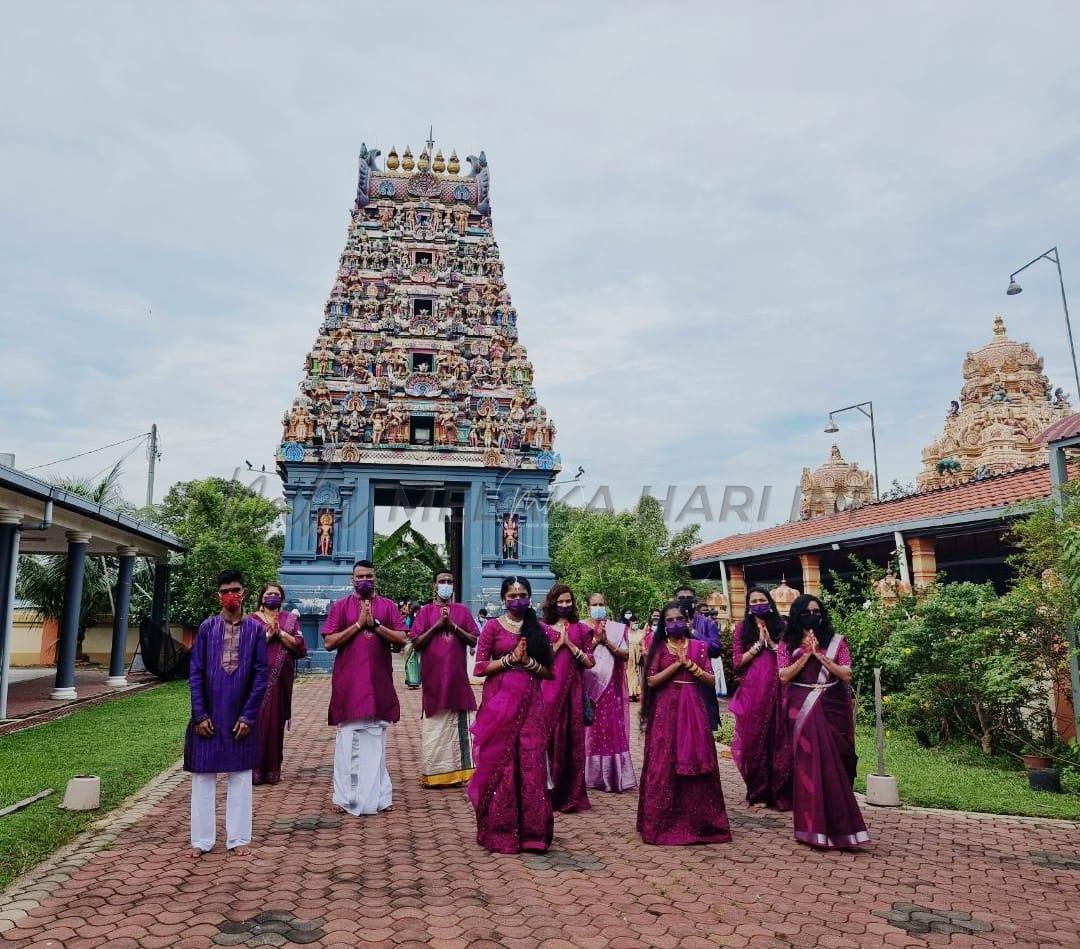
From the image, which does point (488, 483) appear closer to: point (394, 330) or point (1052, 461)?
point (394, 330)

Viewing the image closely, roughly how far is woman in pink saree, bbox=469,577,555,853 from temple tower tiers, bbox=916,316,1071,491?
2562cm

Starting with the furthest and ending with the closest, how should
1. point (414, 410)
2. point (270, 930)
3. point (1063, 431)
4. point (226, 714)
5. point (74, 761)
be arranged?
A: point (414, 410), point (74, 761), point (1063, 431), point (226, 714), point (270, 930)

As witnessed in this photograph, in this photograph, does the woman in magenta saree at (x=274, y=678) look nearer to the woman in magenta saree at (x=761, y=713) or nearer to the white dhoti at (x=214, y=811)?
the white dhoti at (x=214, y=811)

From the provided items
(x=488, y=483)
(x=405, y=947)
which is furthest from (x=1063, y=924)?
(x=488, y=483)

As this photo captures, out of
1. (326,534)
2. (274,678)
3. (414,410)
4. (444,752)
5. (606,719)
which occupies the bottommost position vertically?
(444,752)

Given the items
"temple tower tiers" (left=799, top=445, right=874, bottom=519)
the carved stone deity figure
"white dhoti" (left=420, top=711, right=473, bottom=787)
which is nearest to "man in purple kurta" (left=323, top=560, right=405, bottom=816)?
"white dhoti" (left=420, top=711, right=473, bottom=787)

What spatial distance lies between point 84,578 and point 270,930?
61.3 feet

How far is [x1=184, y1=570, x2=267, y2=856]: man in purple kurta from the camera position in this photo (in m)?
4.95

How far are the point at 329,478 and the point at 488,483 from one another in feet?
14.9

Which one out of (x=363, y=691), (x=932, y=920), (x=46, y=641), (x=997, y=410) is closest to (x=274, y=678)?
(x=363, y=691)

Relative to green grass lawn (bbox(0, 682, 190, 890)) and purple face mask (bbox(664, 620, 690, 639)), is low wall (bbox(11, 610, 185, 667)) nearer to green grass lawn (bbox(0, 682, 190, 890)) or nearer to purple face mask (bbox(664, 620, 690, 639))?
green grass lawn (bbox(0, 682, 190, 890))

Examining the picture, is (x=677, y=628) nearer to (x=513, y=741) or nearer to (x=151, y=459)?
(x=513, y=741)

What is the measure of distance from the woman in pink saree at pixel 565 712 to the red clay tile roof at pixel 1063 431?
5.14 metres

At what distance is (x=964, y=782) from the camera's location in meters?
7.44
